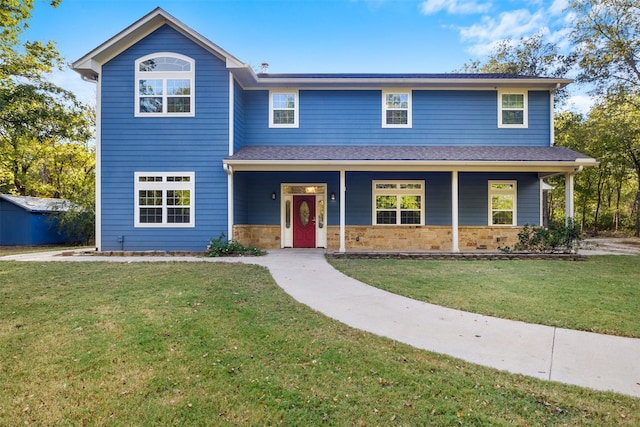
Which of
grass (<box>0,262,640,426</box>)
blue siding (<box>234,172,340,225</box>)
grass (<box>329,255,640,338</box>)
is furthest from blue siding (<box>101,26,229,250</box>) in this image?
grass (<box>0,262,640,426</box>)

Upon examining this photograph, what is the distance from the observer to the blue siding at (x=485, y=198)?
1281 centimetres

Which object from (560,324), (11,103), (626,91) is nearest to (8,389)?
(560,324)

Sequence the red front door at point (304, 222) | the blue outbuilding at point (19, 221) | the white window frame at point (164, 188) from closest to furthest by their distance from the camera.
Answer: the white window frame at point (164, 188) → the red front door at point (304, 222) → the blue outbuilding at point (19, 221)

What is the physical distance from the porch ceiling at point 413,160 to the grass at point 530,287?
2969 mm

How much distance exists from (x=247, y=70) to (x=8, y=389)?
1035 centimetres

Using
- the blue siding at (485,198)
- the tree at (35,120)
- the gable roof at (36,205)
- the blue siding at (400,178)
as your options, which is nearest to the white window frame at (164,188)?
the tree at (35,120)

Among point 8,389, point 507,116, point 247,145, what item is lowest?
point 8,389

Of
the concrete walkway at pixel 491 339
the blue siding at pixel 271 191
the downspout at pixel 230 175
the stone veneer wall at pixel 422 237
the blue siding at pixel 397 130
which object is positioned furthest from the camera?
the blue siding at pixel 271 191

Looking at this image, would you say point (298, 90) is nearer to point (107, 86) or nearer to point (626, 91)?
point (107, 86)

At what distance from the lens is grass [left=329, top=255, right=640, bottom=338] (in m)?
4.96

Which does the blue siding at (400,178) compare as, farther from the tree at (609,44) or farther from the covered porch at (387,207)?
the tree at (609,44)

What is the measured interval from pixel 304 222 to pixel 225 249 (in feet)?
11.0

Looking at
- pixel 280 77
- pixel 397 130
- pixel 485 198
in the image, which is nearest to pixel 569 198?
pixel 485 198

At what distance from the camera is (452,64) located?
943 inches
